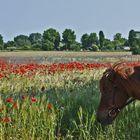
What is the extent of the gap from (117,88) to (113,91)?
1.9 inches

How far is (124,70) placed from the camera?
3.47 metres

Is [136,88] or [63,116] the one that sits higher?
[136,88]

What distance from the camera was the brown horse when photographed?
3.44m

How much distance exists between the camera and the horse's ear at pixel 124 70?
3441mm

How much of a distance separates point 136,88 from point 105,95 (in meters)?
0.35

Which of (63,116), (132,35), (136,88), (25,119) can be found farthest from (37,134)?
(132,35)

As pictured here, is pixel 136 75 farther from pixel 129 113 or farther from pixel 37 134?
pixel 129 113

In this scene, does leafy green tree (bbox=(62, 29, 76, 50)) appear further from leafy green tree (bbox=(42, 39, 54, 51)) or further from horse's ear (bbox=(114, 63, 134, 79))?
horse's ear (bbox=(114, 63, 134, 79))

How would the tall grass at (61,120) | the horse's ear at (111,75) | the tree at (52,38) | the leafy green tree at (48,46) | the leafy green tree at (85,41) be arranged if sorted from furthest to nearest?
the leafy green tree at (85,41), the tree at (52,38), the leafy green tree at (48,46), the tall grass at (61,120), the horse's ear at (111,75)

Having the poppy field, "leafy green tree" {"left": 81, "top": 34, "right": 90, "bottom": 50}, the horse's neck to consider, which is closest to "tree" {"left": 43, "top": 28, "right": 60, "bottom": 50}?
"leafy green tree" {"left": 81, "top": 34, "right": 90, "bottom": 50}

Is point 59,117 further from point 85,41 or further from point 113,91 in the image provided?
point 85,41

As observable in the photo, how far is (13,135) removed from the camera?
5.24 meters

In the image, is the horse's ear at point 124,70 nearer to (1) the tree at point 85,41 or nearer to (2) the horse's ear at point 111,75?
(2) the horse's ear at point 111,75

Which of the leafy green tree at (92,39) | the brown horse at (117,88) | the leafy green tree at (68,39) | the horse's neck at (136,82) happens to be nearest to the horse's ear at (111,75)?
the brown horse at (117,88)
